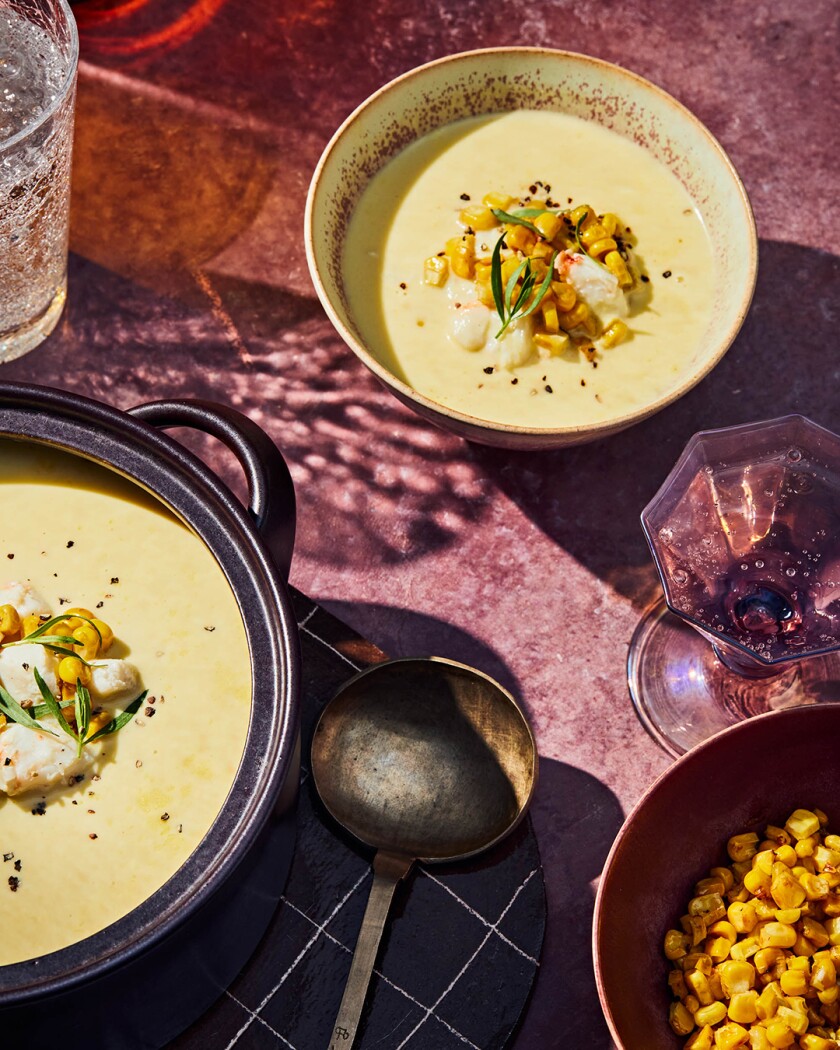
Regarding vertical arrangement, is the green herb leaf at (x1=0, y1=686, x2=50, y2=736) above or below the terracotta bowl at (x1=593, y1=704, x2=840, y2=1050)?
above

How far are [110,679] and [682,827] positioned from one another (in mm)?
838

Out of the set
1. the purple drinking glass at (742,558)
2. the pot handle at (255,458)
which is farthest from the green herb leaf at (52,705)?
the purple drinking glass at (742,558)

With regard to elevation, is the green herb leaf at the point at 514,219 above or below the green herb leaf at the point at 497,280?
above

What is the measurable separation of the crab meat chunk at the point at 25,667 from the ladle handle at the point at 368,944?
555mm

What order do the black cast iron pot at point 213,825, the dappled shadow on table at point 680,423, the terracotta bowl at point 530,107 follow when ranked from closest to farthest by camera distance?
1. the black cast iron pot at point 213,825
2. the terracotta bowl at point 530,107
3. the dappled shadow on table at point 680,423

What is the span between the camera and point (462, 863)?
1882mm

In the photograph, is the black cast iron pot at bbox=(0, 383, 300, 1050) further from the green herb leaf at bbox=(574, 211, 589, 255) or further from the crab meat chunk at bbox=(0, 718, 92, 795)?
the green herb leaf at bbox=(574, 211, 589, 255)

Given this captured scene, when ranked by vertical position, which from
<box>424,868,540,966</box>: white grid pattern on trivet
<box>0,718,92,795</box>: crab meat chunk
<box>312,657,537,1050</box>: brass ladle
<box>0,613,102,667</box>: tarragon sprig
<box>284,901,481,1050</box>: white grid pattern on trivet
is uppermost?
<box>0,613,102,667</box>: tarragon sprig

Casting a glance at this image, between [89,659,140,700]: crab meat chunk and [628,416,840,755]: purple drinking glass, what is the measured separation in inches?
30.5

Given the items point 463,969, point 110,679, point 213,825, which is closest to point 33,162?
point 110,679

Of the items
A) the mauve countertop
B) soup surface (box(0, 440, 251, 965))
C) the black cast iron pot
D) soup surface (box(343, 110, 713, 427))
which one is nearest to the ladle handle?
the black cast iron pot

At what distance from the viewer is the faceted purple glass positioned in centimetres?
195

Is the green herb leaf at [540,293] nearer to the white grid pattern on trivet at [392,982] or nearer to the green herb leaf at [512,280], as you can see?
the green herb leaf at [512,280]

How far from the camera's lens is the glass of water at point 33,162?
1951mm
